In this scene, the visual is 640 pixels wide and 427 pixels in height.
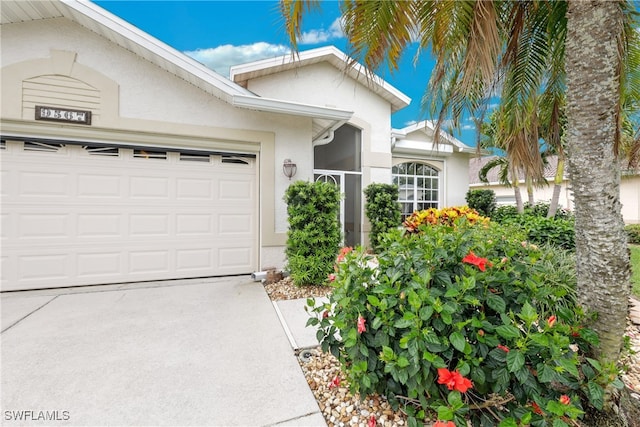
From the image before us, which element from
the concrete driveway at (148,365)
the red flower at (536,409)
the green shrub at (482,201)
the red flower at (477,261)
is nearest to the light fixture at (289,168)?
the concrete driveway at (148,365)

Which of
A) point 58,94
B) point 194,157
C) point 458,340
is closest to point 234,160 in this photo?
point 194,157

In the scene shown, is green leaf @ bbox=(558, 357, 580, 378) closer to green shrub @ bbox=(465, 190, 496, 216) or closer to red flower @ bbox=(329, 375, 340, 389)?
red flower @ bbox=(329, 375, 340, 389)

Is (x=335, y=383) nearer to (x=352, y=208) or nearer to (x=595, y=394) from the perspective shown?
(x=595, y=394)

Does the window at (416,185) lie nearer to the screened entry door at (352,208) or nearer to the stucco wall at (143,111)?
the screened entry door at (352,208)

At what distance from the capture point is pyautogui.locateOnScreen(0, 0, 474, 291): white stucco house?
469 centimetres

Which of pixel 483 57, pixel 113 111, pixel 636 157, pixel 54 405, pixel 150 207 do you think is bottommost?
pixel 54 405

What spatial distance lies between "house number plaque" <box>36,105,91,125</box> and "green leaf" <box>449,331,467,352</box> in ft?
21.5

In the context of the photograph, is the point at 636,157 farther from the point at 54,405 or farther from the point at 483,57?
the point at 54,405

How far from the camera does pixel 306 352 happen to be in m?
2.93

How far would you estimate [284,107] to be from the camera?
541cm

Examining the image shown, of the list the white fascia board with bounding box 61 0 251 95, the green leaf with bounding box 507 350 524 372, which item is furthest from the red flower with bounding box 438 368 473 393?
the white fascia board with bounding box 61 0 251 95

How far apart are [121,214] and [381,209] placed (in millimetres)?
6348

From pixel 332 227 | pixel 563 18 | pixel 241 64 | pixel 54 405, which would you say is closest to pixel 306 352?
pixel 54 405

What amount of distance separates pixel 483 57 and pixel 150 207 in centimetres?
601
